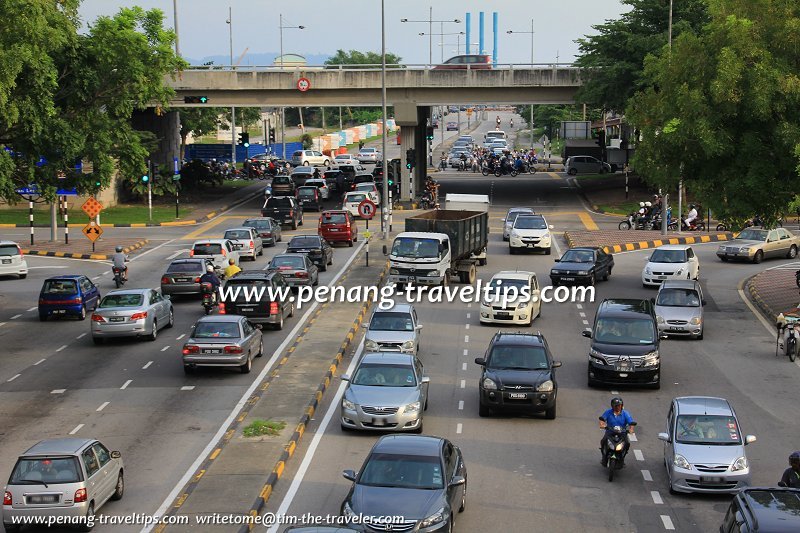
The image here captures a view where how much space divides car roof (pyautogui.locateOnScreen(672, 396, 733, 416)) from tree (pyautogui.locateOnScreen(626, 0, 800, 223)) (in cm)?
1429

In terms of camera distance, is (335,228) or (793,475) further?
(335,228)

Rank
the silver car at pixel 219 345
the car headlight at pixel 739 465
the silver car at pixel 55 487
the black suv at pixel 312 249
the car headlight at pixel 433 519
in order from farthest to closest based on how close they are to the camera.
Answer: the black suv at pixel 312 249 < the silver car at pixel 219 345 < the car headlight at pixel 739 465 < the silver car at pixel 55 487 < the car headlight at pixel 433 519

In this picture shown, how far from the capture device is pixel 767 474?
20266 mm

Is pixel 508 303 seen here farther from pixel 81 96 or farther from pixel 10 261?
pixel 10 261

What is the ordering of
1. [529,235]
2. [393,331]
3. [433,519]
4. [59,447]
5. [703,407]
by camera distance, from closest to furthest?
[433,519] → [59,447] → [703,407] → [393,331] → [529,235]

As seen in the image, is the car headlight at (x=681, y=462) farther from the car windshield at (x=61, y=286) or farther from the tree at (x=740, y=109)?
the car windshield at (x=61, y=286)

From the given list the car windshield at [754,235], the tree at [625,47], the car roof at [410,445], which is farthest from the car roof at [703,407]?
the tree at [625,47]

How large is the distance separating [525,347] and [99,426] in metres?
9.07

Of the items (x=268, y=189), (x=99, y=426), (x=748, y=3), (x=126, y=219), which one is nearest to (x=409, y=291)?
(x=748, y=3)

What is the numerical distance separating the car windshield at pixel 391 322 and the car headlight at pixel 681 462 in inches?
451

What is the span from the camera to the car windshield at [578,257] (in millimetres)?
41375

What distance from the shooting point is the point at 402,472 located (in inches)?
659

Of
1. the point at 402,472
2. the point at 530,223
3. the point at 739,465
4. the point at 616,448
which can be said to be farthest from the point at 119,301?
the point at 530,223

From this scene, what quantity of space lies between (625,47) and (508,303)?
132 feet
